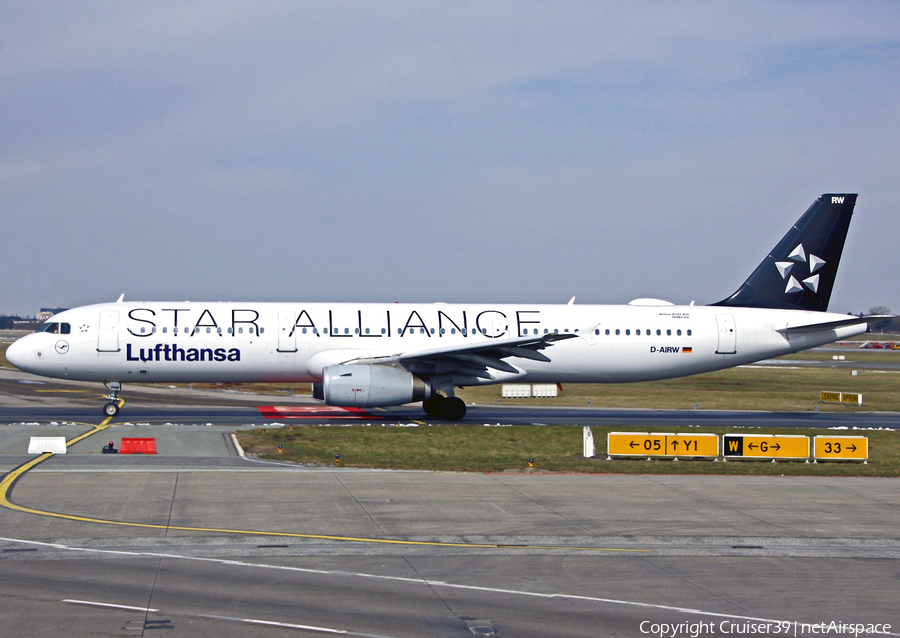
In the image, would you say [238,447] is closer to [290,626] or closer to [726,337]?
[290,626]

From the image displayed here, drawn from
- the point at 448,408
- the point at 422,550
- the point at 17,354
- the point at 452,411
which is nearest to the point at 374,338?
the point at 448,408

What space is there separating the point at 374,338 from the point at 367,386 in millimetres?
3579

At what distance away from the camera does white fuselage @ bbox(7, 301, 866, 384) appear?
3300 cm

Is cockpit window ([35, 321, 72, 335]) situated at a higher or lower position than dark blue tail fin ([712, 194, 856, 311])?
lower

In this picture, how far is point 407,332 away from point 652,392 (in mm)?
21732

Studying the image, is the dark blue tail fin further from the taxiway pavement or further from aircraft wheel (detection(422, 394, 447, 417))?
the taxiway pavement

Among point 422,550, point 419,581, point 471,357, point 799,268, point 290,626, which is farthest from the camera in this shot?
point 799,268

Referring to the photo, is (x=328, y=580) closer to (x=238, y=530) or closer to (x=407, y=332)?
(x=238, y=530)

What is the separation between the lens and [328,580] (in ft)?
38.4

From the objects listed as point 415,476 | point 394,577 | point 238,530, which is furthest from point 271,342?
point 394,577

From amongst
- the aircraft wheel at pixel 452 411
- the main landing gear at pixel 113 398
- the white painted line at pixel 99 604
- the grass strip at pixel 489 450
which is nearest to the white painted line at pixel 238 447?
the grass strip at pixel 489 450

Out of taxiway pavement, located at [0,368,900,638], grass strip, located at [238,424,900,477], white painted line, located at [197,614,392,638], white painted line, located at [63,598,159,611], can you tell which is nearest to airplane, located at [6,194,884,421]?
grass strip, located at [238,424,900,477]

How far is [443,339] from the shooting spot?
115ft

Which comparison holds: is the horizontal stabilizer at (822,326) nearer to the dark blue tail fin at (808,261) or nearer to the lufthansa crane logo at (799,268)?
the dark blue tail fin at (808,261)
